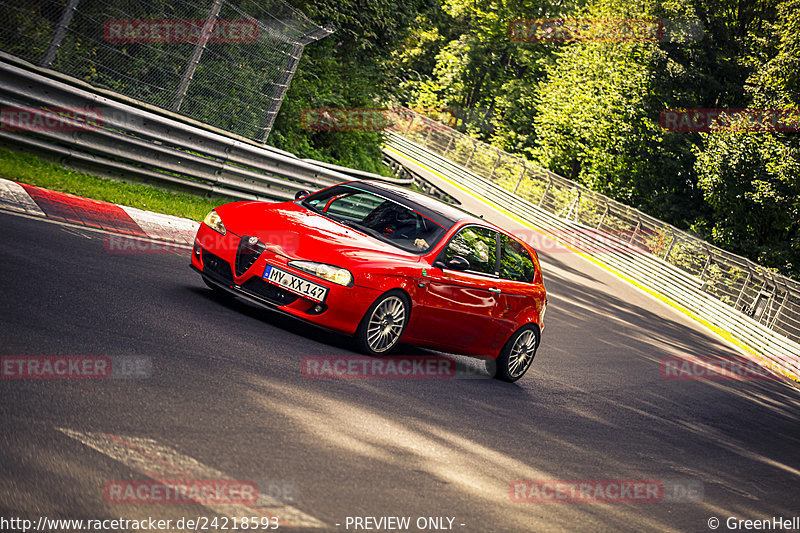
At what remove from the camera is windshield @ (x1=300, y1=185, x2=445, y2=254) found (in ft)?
27.7

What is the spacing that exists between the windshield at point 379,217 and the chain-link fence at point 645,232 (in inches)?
707

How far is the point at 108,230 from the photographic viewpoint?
9555 mm

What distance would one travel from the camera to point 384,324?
25.6 ft

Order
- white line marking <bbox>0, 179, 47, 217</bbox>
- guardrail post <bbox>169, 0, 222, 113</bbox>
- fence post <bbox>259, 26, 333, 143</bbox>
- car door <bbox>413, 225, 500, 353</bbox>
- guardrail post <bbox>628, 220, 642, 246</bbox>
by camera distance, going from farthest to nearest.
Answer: guardrail post <bbox>628, 220, 642, 246</bbox> → fence post <bbox>259, 26, 333, 143</bbox> → guardrail post <bbox>169, 0, 222, 113</bbox> → white line marking <bbox>0, 179, 47, 217</bbox> → car door <bbox>413, 225, 500, 353</bbox>

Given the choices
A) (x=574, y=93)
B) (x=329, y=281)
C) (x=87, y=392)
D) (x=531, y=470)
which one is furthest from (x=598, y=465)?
(x=574, y=93)

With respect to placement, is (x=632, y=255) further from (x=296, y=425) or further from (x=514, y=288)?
(x=296, y=425)

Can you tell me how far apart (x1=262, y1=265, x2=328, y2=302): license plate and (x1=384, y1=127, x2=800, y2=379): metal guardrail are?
51.9ft

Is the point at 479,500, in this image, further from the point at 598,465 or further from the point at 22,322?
the point at 22,322

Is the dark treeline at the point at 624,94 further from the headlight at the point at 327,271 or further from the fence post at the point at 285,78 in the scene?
the headlight at the point at 327,271

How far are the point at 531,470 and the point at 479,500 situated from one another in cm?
114

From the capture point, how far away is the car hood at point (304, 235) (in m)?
7.46

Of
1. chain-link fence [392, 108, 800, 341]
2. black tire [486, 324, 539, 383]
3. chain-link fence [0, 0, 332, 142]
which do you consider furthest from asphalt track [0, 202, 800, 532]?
chain-link fence [392, 108, 800, 341]

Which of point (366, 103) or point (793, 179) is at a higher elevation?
point (793, 179)

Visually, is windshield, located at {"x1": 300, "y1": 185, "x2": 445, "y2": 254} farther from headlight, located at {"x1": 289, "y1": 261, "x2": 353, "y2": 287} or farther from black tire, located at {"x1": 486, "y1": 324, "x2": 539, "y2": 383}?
black tire, located at {"x1": 486, "y1": 324, "x2": 539, "y2": 383}
